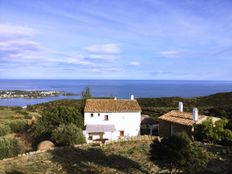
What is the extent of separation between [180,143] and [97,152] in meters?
9.12

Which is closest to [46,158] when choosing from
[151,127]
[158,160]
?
[158,160]

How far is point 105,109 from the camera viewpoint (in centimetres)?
3838

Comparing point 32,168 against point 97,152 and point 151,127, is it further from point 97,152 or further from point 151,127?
point 151,127

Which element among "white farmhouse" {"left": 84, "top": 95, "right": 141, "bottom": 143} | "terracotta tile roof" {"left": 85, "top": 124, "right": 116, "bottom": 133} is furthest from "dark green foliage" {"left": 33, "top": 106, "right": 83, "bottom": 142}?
"white farmhouse" {"left": 84, "top": 95, "right": 141, "bottom": 143}

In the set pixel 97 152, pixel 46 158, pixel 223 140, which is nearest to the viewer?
pixel 46 158

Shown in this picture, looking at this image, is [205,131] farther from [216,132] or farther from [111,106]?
[111,106]

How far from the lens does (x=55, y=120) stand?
35.9 m

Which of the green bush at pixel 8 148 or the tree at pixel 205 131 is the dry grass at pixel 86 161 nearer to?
the green bush at pixel 8 148

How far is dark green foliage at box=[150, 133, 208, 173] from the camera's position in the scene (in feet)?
A: 55.7

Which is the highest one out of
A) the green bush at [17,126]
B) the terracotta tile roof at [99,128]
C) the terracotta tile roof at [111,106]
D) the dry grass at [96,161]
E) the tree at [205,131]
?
the terracotta tile roof at [111,106]

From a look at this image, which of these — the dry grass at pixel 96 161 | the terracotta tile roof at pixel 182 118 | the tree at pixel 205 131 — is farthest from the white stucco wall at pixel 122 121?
the dry grass at pixel 96 161

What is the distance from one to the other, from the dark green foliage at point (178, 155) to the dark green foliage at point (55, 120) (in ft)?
63.1

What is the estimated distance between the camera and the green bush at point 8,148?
25625 mm

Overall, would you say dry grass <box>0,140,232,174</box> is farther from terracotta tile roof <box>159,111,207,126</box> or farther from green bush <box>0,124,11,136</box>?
green bush <box>0,124,11,136</box>
